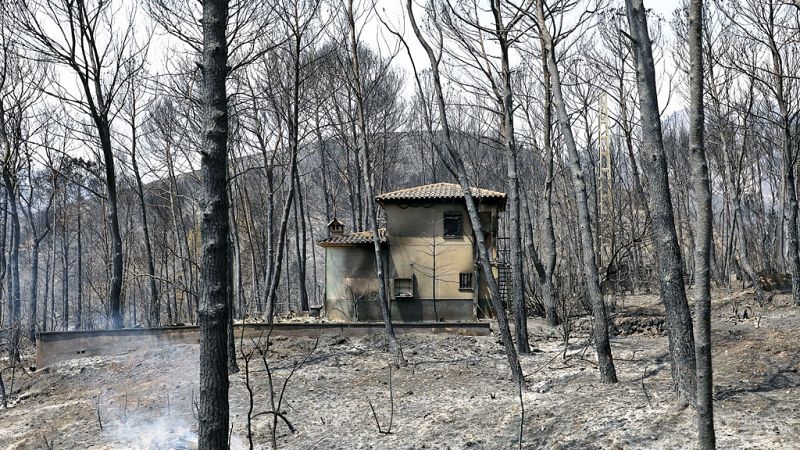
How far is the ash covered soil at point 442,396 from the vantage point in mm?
7453

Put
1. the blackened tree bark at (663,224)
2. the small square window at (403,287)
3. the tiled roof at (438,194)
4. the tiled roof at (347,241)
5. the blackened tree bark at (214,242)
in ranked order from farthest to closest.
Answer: the tiled roof at (347,241) < the small square window at (403,287) < the tiled roof at (438,194) < the blackened tree bark at (663,224) < the blackened tree bark at (214,242)

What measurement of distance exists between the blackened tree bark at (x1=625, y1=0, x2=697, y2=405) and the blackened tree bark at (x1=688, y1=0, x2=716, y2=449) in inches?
102

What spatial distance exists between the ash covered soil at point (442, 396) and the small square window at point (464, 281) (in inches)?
277

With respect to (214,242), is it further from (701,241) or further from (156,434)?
(156,434)

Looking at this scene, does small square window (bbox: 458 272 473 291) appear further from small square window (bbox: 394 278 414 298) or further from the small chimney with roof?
the small chimney with roof

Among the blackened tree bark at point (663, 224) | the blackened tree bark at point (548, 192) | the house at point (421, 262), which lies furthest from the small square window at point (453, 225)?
the blackened tree bark at point (663, 224)

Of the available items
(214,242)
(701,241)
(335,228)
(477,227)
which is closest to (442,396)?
(477,227)

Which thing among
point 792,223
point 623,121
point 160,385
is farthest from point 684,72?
point 160,385

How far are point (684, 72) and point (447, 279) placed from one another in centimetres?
1160

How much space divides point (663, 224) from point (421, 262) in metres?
16.0

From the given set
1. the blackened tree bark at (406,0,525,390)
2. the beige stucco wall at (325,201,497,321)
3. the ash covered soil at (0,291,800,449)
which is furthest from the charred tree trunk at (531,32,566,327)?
the blackened tree bark at (406,0,525,390)

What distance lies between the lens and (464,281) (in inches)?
910

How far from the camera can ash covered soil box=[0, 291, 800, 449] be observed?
24.5 ft

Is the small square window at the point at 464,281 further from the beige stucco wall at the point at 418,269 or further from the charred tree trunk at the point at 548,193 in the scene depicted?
the charred tree trunk at the point at 548,193
